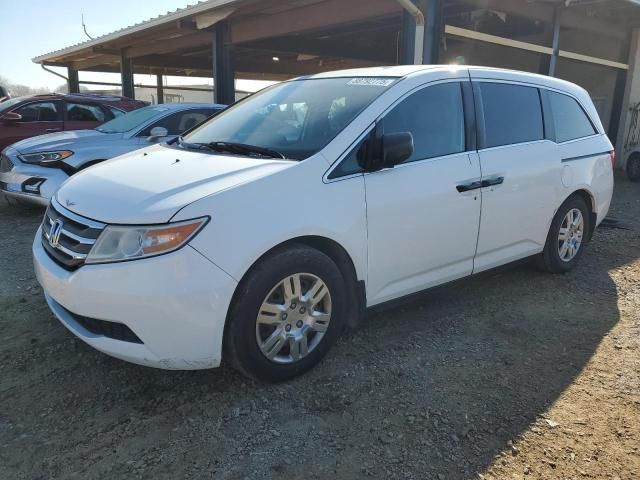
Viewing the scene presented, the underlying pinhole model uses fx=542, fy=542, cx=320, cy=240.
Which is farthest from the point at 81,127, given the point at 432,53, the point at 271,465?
the point at 271,465

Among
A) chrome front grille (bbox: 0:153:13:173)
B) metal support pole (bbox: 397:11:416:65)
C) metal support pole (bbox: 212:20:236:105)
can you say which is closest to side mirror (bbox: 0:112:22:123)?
chrome front grille (bbox: 0:153:13:173)

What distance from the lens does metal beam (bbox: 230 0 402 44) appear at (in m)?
9.16

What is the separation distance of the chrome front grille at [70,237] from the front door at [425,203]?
148cm

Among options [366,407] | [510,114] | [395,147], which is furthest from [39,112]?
[366,407]

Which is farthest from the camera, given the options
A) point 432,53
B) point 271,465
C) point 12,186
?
point 432,53

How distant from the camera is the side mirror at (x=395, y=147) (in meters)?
3.06

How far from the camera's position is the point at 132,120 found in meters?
7.34

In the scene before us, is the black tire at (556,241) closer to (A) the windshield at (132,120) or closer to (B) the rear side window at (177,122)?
(B) the rear side window at (177,122)

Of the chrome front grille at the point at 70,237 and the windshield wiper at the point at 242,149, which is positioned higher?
the windshield wiper at the point at 242,149

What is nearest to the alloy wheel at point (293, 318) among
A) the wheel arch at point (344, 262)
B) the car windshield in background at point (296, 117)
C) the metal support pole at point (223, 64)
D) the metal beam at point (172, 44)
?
the wheel arch at point (344, 262)

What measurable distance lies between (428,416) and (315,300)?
2.74 feet

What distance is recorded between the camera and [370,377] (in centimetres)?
310

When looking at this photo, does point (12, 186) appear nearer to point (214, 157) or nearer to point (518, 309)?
point (214, 157)

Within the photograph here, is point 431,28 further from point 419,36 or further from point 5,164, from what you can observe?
point 5,164
